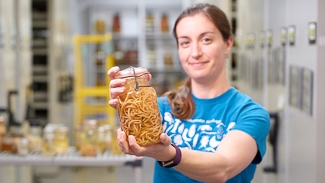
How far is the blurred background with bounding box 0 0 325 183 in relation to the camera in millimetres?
2639

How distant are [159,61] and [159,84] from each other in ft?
1.45

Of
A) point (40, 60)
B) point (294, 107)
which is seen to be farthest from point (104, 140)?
point (40, 60)

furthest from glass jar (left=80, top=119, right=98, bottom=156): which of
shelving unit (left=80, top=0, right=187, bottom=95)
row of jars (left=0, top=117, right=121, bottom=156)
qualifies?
shelving unit (left=80, top=0, right=187, bottom=95)

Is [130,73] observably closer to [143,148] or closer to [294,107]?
[143,148]

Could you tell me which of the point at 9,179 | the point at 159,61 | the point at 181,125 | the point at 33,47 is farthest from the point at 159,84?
the point at 181,125

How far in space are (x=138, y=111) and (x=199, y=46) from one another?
1.67 ft

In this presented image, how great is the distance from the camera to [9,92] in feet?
15.8

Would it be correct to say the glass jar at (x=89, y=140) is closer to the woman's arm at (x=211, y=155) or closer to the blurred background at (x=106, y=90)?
the blurred background at (x=106, y=90)

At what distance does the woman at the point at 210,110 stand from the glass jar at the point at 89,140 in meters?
1.50

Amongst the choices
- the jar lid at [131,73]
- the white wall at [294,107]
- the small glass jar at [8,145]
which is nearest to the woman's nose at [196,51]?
the jar lid at [131,73]

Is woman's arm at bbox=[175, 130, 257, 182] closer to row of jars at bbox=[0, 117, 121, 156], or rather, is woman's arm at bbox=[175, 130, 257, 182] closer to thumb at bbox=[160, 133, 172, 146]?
thumb at bbox=[160, 133, 172, 146]

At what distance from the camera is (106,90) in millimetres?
7355

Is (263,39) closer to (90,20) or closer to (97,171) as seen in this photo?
(97,171)

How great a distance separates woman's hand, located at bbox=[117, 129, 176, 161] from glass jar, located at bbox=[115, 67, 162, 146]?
0.01m
